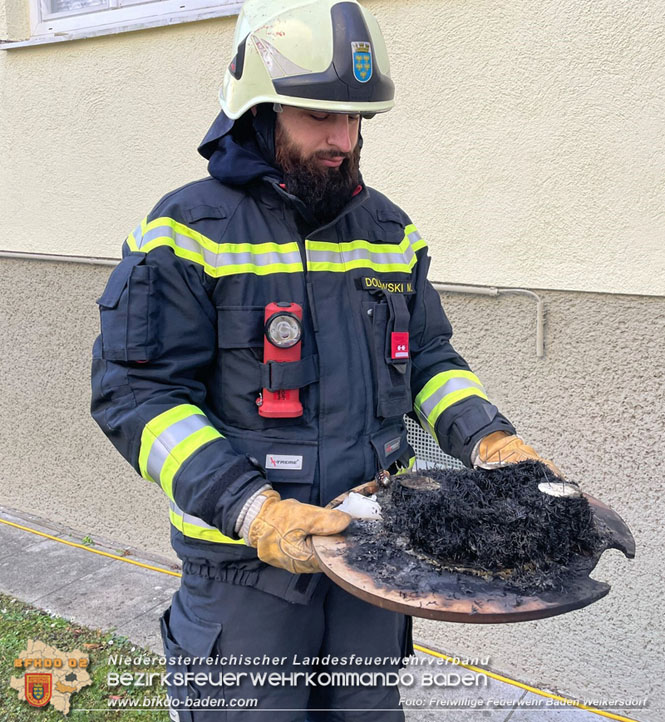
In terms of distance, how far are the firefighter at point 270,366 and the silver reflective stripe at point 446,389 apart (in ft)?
0.29

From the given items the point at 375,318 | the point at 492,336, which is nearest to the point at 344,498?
the point at 375,318

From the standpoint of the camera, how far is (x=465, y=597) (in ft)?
5.02

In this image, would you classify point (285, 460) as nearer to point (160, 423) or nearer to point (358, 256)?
point (160, 423)

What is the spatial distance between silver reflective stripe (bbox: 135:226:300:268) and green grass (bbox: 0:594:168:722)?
206 centimetres

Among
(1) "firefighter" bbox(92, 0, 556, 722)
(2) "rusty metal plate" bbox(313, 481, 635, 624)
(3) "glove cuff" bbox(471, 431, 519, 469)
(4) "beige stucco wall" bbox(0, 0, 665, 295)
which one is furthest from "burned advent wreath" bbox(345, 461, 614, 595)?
(4) "beige stucco wall" bbox(0, 0, 665, 295)

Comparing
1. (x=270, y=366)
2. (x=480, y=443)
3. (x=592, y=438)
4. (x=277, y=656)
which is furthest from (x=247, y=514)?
(x=592, y=438)

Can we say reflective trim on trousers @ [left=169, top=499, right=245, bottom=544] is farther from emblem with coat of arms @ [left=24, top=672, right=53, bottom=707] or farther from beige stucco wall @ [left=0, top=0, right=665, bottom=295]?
beige stucco wall @ [left=0, top=0, right=665, bottom=295]

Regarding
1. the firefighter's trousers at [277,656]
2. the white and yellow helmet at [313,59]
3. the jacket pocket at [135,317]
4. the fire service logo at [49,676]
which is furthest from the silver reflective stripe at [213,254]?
the fire service logo at [49,676]

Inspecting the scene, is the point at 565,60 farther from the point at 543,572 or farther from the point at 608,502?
the point at 543,572

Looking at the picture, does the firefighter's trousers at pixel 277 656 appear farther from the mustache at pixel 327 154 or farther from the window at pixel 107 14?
the window at pixel 107 14

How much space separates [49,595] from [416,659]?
196cm

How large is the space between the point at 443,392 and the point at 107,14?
3.26 metres

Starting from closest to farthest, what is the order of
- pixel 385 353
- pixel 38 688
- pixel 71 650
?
pixel 385 353, pixel 38 688, pixel 71 650

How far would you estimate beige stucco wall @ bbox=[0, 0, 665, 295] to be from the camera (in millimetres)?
2766
